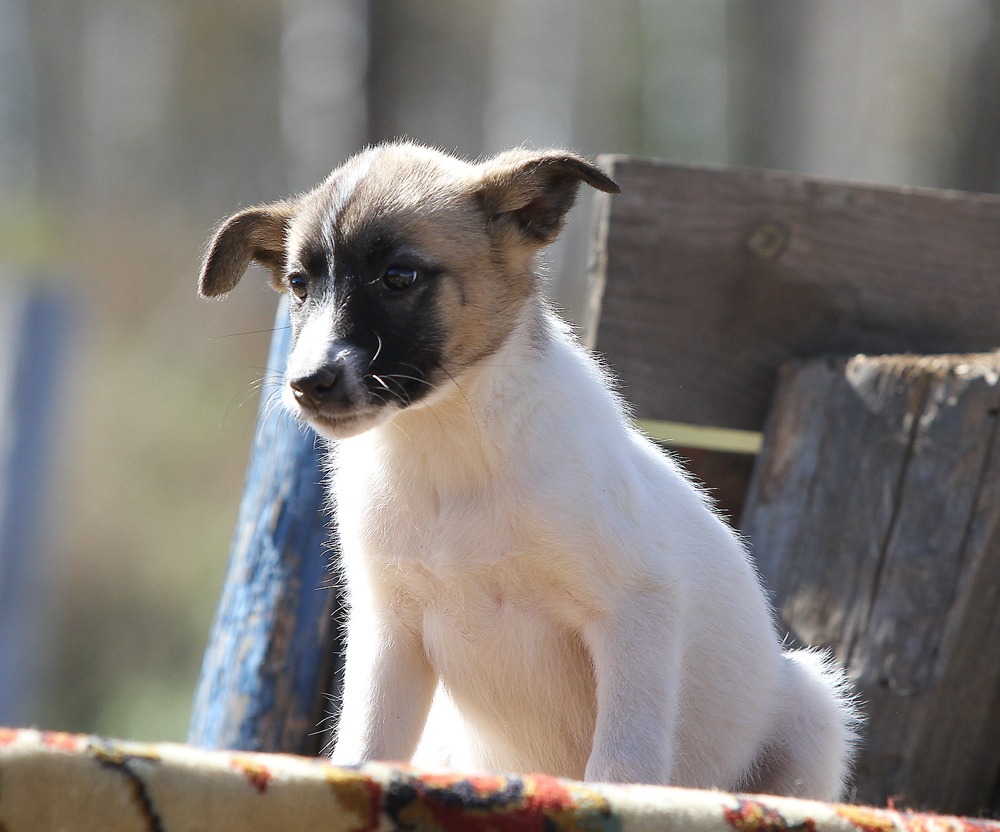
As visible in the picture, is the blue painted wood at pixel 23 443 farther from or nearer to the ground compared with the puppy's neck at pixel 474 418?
nearer to the ground

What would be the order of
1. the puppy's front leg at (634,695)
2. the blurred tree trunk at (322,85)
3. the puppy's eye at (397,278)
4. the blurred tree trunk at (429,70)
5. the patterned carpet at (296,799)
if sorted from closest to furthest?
the patterned carpet at (296,799), the puppy's front leg at (634,695), the puppy's eye at (397,278), the blurred tree trunk at (322,85), the blurred tree trunk at (429,70)

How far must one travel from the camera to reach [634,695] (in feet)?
8.98

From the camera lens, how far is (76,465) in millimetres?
12773

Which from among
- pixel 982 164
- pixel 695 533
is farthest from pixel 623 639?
pixel 982 164

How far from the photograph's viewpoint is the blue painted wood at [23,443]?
7.00 meters

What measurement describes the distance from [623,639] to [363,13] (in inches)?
621

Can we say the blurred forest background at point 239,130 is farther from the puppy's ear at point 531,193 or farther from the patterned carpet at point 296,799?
the patterned carpet at point 296,799

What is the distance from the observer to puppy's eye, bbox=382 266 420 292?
2939 millimetres

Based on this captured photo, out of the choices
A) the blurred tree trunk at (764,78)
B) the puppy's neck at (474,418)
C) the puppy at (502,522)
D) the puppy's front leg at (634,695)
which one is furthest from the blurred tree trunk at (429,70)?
the puppy's front leg at (634,695)

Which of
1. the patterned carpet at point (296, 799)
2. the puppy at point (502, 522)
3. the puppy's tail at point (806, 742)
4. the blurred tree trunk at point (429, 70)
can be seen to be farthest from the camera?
the blurred tree trunk at point (429, 70)

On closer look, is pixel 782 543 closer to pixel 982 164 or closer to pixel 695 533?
pixel 695 533

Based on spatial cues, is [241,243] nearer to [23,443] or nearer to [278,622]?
[278,622]

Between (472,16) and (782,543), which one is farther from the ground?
(472,16)

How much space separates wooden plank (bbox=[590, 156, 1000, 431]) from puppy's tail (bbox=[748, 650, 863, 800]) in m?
1.31
